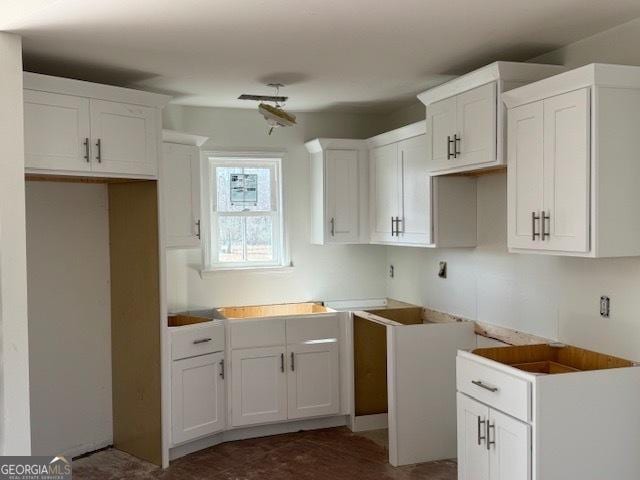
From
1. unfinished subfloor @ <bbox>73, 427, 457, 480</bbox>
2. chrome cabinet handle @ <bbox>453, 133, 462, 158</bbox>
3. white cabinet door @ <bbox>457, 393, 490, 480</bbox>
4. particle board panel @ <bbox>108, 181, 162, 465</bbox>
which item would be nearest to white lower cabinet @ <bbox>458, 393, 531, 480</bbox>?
white cabinet door @ <bbox>457, 393, 490, 480</bbox>

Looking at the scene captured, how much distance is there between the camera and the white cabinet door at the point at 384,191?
4742 mm

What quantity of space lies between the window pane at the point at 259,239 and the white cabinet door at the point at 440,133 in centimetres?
172

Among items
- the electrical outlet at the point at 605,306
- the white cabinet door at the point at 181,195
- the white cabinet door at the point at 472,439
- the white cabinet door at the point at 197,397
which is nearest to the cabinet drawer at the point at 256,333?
the white cabinet door at the point at 197,397

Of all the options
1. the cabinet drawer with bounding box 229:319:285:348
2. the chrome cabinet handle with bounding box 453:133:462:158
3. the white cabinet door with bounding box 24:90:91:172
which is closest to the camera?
the white cabinet door with bounding box 24:90:91:172

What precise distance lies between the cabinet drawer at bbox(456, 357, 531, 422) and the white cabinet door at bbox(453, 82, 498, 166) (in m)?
1.09

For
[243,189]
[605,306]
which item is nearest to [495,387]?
[605,306]

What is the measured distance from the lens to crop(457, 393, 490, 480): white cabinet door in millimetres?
3193

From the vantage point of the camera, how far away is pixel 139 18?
286 cm

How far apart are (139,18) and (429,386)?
8.90 ft

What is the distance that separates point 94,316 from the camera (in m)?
4.45

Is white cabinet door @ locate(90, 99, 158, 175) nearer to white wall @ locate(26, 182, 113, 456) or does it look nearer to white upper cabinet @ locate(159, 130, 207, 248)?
white upper cabinet @ locate(159, 130, 207, 248)

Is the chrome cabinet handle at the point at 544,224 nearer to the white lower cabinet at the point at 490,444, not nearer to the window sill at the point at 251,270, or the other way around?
the white lower cabinet at the point at 490,444

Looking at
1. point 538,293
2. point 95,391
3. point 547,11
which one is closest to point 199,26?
point 547,11

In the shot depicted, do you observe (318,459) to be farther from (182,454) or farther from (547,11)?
(547,11)
